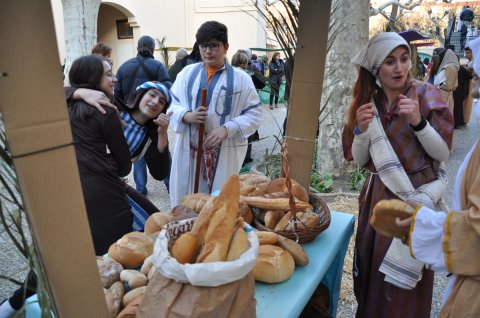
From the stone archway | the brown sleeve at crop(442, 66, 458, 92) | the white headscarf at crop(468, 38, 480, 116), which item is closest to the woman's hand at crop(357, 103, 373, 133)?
the white headscarf at crop(468, 38, 480, 116)

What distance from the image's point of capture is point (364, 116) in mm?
1851

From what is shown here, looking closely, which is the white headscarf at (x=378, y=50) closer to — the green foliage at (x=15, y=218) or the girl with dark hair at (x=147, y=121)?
the girl with dark hair at (x=147, y=121)

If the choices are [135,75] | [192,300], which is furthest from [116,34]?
[192,300]

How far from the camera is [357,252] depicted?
6.89 ft

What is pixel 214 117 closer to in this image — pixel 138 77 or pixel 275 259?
pixel 275 259

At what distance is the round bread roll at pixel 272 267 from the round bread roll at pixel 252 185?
49cm

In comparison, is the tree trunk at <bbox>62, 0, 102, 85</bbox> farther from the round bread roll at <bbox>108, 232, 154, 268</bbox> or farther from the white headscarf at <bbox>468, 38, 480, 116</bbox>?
the white headscarf at <bbox>468, 38, 480, 116</bbox>

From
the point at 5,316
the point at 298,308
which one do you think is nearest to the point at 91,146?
the point at 5,316

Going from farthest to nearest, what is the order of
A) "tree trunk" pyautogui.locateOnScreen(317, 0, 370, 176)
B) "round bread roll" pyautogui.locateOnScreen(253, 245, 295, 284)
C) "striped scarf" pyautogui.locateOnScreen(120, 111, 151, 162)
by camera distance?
"tree trunk" pyautogui.locateOnScreen(317, 0, 370, 176) → "striped scarf" pyautogui.locateOnScreen(120, 111, 151, 162) → "round bread roll" pyautogui.locateOnScreen(253, 245, 295, 284)

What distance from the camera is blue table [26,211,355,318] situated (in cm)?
120

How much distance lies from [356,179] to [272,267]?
425 cm

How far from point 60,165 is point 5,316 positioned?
1.47 meters

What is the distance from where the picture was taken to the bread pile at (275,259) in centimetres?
130

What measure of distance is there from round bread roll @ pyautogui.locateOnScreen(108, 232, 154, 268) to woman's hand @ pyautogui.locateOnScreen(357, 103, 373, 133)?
1.19m
